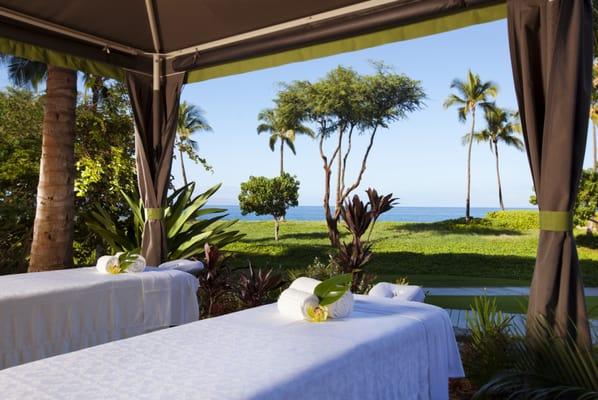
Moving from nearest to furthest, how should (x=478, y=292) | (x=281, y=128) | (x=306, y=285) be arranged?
(x=306, y=285), (x=478, y=292), (x=281, y=128)

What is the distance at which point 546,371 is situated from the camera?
2.31m

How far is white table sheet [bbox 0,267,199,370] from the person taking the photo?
253 cm

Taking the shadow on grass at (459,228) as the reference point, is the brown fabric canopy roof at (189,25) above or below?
above

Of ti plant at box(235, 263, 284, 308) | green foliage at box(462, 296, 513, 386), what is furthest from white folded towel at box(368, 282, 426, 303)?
ti plant at box(235, 263, 284, 308)

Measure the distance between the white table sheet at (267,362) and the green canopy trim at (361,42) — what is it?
189cm

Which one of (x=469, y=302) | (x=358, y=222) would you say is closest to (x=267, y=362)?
(x=358, y=222)

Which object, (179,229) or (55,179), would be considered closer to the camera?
(55,179)

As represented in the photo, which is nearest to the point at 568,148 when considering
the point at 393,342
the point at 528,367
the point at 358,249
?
the point at 528,367

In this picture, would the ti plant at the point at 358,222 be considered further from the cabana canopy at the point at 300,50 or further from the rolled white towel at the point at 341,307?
the rolled white towel at the point at 341,307

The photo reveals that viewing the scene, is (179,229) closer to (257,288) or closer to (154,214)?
(154,214)

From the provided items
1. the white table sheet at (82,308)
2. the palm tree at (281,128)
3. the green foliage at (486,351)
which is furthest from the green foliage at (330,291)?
the palm tree at (281,128)

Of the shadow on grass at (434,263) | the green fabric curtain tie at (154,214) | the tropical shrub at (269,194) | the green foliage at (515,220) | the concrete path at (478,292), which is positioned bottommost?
the shadow on grass at (434,263)

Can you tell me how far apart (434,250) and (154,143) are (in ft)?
40.0

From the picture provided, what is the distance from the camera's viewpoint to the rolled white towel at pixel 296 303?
6.39 ft
